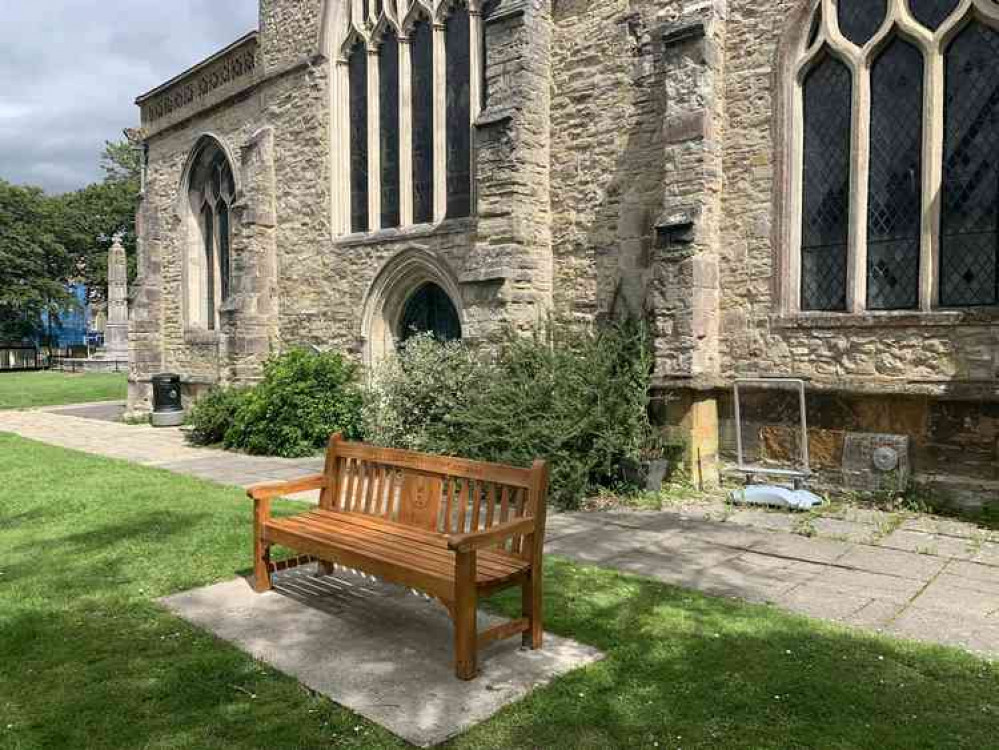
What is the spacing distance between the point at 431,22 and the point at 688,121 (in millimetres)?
5396

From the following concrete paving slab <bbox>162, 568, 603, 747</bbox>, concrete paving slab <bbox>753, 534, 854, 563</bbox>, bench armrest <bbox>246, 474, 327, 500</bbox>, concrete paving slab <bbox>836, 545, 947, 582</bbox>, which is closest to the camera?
concrete paving slab <bbox>162, 568, 603, 747</bbox>

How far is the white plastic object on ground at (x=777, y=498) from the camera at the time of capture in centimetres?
749

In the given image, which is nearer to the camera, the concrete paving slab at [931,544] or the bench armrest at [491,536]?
the bench armrest at [491,536]

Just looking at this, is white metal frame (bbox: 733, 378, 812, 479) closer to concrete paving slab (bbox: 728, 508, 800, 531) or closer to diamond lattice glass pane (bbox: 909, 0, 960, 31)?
concrete paving slab (bbox: 728, 508, 800, 531)

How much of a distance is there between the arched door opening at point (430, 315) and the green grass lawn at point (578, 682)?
7019 millimetres

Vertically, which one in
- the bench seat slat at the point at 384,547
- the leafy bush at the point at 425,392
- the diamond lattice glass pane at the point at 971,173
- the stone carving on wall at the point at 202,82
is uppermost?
the stone carving on wall at the point at 202,82

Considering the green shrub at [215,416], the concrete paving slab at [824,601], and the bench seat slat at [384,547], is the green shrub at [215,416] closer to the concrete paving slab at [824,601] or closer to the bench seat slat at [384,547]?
the bench seat slat at [384,547]

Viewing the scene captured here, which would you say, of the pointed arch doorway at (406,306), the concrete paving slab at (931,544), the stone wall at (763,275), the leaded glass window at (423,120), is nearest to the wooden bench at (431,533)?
the concrete paving slab at (931,544)

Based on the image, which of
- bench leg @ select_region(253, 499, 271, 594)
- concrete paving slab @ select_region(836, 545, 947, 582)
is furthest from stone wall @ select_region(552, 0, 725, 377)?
bench leg @ select_region(253, 499, 271, 594)

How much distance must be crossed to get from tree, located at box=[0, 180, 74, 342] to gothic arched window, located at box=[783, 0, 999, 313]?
48.6 meters

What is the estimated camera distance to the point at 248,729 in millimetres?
3158

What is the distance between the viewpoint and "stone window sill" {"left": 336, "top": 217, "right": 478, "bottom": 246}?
11.2 m

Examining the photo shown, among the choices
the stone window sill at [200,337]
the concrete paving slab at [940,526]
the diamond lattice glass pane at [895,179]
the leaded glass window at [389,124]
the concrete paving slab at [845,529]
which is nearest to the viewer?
the concrete paving slab at [845,529]

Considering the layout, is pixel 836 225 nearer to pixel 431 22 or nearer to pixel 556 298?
pixel 556 298
